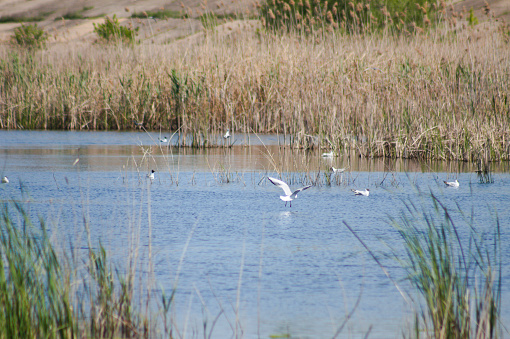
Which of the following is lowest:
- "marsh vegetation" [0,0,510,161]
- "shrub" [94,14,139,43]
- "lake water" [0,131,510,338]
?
"lake water" [0,131,510,338]

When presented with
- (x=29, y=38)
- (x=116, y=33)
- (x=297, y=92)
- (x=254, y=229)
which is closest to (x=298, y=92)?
(x=297, y=92)

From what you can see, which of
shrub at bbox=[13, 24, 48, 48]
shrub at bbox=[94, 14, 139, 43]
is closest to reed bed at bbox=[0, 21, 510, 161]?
shrub at bbox=[94, 14, 139, 43]

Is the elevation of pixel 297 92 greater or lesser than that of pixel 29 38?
lesser

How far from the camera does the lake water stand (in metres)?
3.23

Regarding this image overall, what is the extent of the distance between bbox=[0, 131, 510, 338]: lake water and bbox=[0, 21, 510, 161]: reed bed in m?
0.52

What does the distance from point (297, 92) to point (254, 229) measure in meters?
6.00

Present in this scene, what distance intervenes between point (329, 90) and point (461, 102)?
6.73 feet

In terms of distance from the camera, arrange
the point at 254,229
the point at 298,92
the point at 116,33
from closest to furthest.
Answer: the point at 254,229
the point at 298,92
the point at 116,33

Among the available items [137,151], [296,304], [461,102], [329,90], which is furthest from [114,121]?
[296,304]

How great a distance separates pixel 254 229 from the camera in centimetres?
507

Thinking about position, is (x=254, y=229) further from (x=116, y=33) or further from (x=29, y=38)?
(x=29, y=38)

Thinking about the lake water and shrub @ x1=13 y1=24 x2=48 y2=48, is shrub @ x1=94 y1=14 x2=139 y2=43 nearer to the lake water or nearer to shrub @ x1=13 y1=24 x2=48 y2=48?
shrub @ x1=13 y1=24 x2=48 y2=48

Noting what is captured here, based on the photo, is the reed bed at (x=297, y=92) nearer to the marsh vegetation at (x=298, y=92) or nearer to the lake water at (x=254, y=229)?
the marsh vegetation at (x=298, y=92)

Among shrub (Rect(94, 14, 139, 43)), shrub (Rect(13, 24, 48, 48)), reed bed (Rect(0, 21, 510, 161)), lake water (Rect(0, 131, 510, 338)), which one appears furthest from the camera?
shrub (Rect(13, 24, 48, 48))
